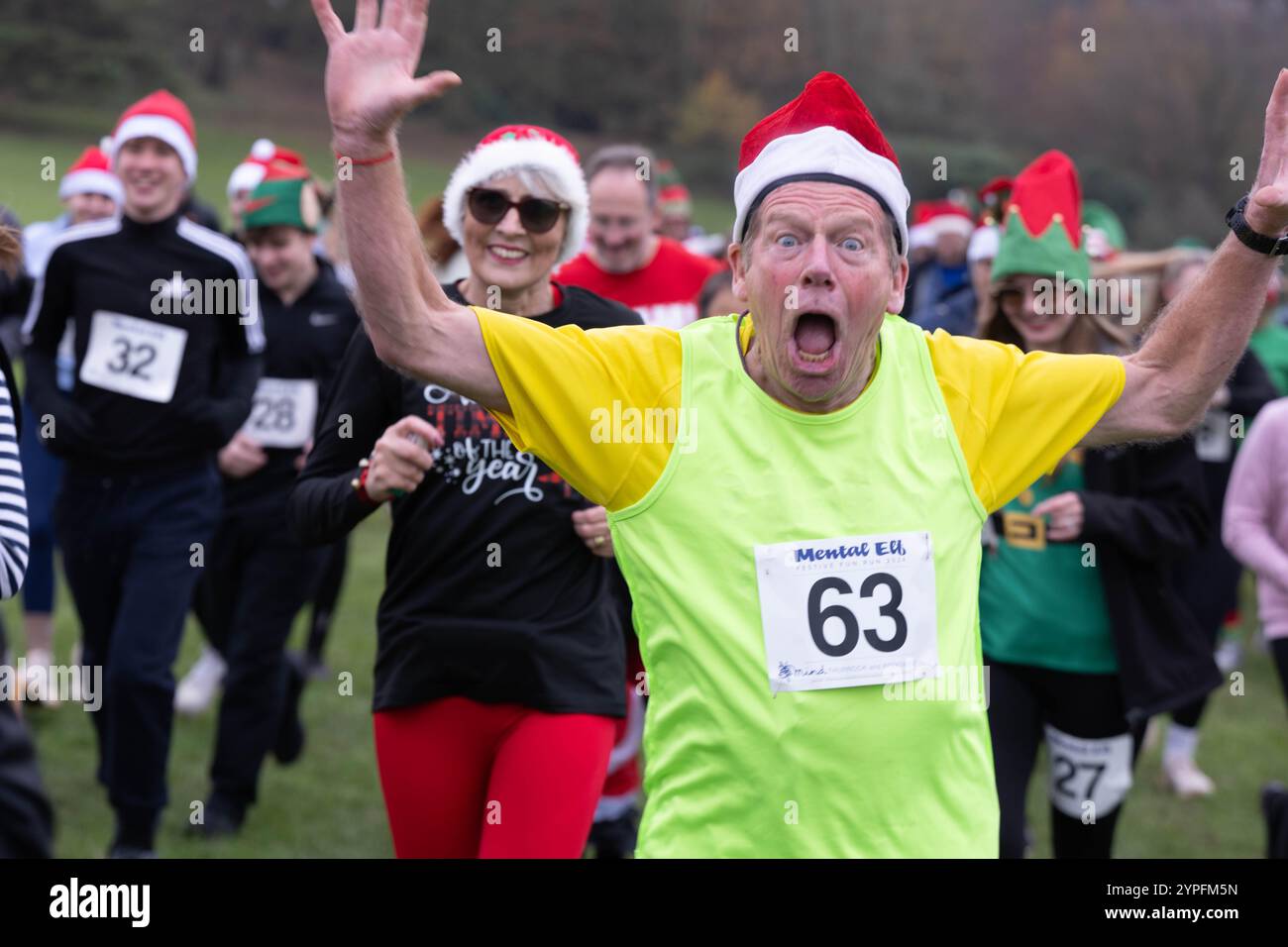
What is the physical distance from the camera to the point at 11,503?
3.33 metres

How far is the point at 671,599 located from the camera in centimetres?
301

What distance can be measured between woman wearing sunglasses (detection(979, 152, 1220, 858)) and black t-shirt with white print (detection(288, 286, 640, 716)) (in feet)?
4.83

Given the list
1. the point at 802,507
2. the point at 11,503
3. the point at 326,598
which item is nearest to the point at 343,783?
the point at 326,598

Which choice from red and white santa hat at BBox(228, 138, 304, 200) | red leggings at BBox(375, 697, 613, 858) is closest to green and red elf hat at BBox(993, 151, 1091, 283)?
red leggings at BBox(375, 697, 613, 858)

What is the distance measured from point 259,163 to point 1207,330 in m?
5.59

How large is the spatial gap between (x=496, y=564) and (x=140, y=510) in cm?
257

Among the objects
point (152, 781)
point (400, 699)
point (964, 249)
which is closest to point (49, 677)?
point (152, 781)

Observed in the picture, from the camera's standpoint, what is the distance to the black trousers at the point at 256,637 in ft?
22.4

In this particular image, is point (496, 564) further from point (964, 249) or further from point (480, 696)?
point (964, 249)

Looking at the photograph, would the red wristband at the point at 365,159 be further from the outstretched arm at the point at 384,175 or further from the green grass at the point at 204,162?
the green grass at the point at 204,162

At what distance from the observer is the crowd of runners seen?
9.77 ft

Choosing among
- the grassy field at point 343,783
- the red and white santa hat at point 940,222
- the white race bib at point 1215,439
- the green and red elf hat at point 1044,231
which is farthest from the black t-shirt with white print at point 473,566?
the red and white santa hat at point 940,222
